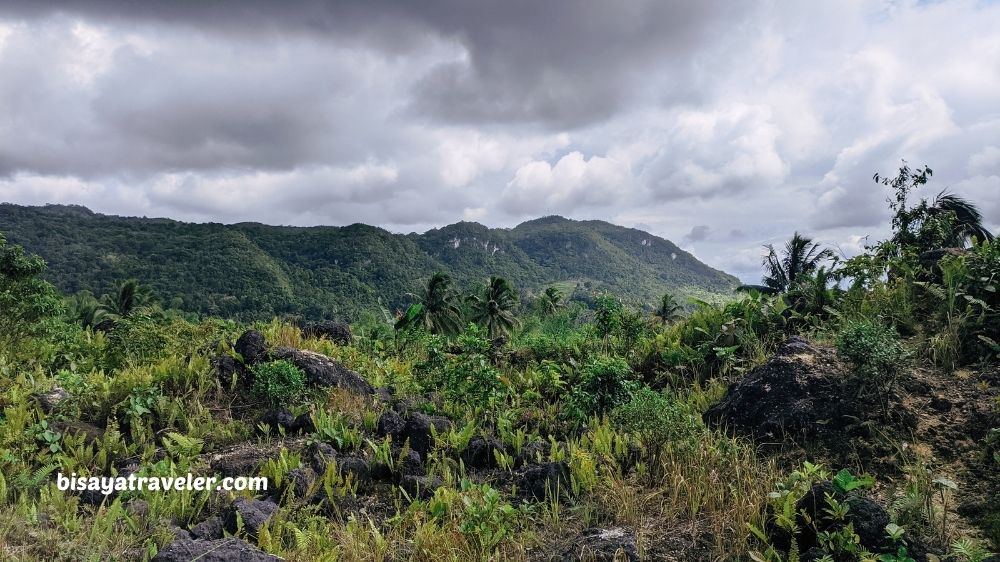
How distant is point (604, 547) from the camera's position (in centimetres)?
349

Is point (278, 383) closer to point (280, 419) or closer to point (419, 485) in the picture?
point (280, 419)

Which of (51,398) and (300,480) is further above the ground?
(51,398)

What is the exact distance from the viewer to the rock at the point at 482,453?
5676 millimetres

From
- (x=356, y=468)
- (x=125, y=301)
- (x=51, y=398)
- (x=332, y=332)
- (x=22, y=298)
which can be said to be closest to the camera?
(x=356, y=468)

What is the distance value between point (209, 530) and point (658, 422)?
12.1 feet

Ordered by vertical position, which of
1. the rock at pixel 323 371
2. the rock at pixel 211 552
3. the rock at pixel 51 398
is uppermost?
the rock at pixel 323 371

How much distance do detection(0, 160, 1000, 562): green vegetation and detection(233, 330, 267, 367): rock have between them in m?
0.03

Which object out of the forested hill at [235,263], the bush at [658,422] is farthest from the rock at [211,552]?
the forested hill at [235,263]

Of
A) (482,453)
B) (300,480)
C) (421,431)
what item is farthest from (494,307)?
(300,480)

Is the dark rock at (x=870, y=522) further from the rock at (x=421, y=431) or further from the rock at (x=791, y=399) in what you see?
the rock at (x=421, y=431)

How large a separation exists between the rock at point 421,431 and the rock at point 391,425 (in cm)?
6

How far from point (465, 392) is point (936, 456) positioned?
476cm

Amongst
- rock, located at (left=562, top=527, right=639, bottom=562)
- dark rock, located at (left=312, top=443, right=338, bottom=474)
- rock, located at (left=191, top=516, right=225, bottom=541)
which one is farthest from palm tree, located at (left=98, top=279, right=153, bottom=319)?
rock, located at (left=562, top=527, right=639, bottom=562)

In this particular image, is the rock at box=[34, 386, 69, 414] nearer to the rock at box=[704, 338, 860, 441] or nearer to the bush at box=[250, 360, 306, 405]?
the bush at box=[250, 360, 306, 405]
